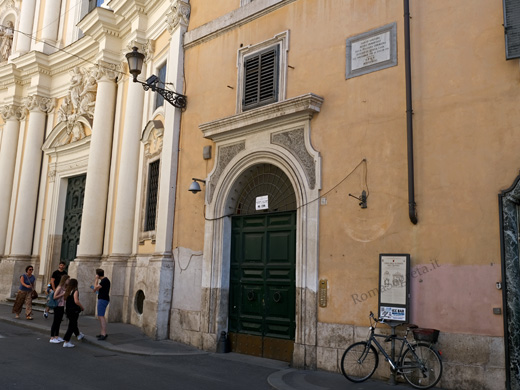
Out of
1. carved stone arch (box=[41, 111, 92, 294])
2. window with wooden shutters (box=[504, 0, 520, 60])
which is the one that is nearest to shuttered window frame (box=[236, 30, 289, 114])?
window with wooden shutters (box=[504, 0, 520, 60])

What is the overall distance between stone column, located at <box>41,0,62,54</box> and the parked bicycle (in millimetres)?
17789

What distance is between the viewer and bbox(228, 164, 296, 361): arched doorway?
980 centimetres

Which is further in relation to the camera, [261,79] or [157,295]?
[157,295]

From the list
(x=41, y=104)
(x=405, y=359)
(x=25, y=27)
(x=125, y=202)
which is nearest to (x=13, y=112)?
(x=41, y=104)

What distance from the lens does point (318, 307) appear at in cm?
901

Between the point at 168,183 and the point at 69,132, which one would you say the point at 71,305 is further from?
the point at 69,132

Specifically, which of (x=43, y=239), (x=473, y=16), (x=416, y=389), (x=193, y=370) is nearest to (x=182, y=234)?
(x=193, y=370)

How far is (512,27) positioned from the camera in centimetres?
733

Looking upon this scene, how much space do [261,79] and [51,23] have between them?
13.9 metres

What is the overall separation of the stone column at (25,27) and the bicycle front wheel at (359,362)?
19.4m

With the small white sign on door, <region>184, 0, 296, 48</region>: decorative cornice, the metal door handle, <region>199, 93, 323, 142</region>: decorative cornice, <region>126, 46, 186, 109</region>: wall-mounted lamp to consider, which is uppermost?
<region>184, 0, 296, 48</region>: decorative cornice

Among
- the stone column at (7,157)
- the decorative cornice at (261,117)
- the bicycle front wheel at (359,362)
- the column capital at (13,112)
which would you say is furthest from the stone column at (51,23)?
the bicycle front wheel at (359,362)

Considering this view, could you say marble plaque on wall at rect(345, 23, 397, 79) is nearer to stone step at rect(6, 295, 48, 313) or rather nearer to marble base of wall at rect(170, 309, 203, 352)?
marble base of wall at rect(170, 309, 203, 352)

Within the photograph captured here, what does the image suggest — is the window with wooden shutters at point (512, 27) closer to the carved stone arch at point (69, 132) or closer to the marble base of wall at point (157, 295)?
the marble base of wall at point (157, 295)
